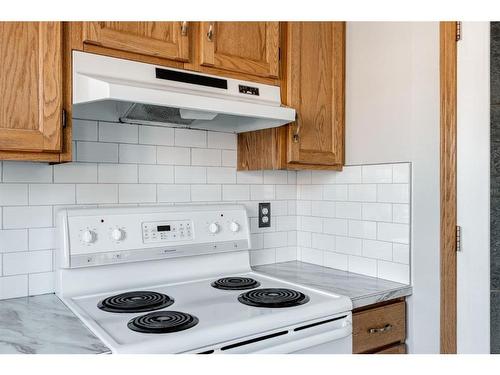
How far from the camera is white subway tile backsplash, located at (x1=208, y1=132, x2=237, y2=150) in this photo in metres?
2.09

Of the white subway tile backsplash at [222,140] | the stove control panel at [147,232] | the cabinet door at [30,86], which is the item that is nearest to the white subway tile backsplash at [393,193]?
the stove control panel at [147,232]

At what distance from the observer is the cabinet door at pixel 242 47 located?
1668mm

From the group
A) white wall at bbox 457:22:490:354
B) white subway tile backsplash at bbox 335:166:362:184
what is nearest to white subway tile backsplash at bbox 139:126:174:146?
white subway tile backsplash at bbox 335:166:362:184

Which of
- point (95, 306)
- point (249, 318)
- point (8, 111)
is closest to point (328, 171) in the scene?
point (249, 318)

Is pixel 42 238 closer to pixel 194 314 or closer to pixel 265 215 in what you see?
pixel 194 314

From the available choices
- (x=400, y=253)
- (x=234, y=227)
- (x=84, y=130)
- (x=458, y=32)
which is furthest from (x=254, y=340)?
(x=458, y=32)

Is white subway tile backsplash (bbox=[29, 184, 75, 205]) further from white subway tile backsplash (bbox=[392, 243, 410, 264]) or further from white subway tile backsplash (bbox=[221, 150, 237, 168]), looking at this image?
white subway tile backsplash (bbox=[392, 243, 410, 264])

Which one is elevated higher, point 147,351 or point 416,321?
point 147,351

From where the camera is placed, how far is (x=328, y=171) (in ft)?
7.18

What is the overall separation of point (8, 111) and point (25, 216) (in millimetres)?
485

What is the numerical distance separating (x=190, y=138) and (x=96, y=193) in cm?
50

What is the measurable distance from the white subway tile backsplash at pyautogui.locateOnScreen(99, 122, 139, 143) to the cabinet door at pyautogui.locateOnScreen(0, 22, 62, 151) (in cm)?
41

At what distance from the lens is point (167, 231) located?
1827mm

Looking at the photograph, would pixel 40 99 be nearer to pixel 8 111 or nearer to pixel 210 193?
pixel 8 111
